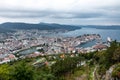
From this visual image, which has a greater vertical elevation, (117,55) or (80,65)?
(117,55)

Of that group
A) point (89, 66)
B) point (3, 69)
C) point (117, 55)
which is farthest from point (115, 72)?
point (89, 66)

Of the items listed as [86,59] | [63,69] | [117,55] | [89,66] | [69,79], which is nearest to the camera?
[117,55]

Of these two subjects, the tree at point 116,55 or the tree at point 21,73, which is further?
the tree at point 116,55

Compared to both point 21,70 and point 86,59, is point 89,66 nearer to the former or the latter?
point 86,59

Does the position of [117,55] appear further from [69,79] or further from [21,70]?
[21,70]

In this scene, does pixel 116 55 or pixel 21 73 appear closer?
pixel 21 73

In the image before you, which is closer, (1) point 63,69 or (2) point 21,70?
(2) point 21,70

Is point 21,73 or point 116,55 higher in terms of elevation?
point 21,73

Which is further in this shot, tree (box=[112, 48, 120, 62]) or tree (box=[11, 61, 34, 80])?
tree (box=[112, 48, 120, 62])

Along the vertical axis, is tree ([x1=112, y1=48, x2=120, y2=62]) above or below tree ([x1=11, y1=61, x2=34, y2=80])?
below

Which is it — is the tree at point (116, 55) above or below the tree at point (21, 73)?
below

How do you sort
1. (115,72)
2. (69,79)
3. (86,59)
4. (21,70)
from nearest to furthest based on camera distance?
1. (21,70)
2. (115,72)
3. (69,79)
4. (86,59)
